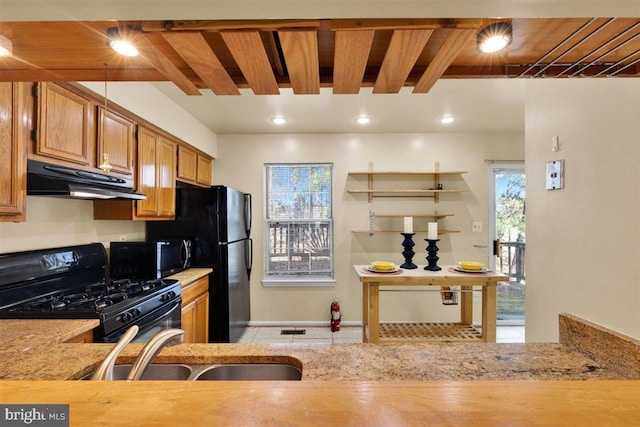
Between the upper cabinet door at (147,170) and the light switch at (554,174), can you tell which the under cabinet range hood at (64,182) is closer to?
the upper cabinet door at (147,170)

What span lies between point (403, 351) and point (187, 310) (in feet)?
7.05

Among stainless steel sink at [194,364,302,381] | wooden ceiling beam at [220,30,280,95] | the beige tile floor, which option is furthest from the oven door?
wooden ceiling beam at [220,30,280,95]

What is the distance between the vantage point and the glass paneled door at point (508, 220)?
3783 millimetres

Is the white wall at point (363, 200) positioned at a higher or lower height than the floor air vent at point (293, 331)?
higher

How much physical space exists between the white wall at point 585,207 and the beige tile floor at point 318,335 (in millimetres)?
2101

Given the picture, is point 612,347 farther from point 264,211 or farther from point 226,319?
point 264,211

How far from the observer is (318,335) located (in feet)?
11.7

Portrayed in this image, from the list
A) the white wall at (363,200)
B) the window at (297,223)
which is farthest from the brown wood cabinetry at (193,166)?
the window at (297,223)

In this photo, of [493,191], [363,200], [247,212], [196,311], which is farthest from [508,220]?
[196,311]

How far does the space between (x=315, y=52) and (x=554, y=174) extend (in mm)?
1436

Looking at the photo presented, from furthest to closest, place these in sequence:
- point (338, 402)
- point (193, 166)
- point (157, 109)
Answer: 1. point (193, 166)
2. point (157, 109)
3. point (338, 402)

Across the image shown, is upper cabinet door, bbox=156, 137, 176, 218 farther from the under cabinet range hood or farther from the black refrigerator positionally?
the under cabinet range hood

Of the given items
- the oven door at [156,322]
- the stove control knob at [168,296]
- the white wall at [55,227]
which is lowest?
the oven door at [156,322]

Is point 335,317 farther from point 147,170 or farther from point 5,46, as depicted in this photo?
point 5,46
